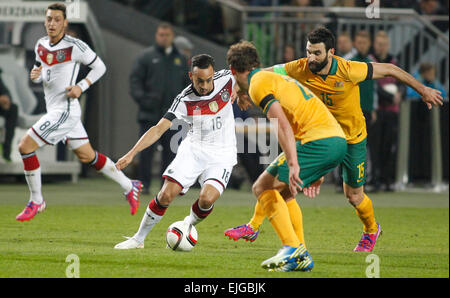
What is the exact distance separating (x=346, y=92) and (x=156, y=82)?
6.12m

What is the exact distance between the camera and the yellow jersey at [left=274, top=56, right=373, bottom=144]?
7.09 metres

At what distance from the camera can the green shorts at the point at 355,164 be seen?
7.54m

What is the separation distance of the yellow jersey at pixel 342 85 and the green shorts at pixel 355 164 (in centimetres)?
6

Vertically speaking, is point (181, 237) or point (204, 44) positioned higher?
point (204, 44)

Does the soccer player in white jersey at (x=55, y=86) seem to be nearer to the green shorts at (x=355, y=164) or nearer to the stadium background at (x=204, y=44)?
the green shorts at (x=355, y=164)

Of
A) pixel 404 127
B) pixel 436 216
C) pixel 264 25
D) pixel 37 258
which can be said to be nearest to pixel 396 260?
pixel 37 258

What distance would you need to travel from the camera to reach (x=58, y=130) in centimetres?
959

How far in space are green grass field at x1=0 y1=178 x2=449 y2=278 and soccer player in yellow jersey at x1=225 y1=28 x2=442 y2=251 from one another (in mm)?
278

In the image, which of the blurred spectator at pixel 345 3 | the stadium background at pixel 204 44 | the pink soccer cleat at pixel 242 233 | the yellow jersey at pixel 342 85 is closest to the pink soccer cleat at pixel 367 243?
the yellow jersey at pixel 342 85

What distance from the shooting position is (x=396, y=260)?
7090 millimetres

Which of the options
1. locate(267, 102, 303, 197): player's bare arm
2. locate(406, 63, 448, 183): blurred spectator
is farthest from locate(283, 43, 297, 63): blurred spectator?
locate(267, 102, 303, 197): player's bare arm

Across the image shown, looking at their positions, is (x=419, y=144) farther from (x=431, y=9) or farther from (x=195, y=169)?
(x=195, y=169)

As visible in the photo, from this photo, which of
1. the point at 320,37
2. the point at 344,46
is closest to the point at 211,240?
the point at 320,37

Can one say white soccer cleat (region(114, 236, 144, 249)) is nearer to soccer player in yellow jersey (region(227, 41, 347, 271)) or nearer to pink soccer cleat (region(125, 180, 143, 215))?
soccer player in yellow jersey (region(227, 41, 347, 271))
